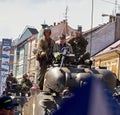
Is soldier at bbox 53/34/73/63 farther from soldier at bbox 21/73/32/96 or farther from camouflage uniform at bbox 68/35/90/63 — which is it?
soldier at bbox 21/73/32/96

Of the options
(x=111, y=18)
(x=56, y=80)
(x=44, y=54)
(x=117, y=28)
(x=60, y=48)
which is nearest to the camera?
(x=56, y=80)

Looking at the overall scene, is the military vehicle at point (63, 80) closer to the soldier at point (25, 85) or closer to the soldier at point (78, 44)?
the soldier at point (78, 44)

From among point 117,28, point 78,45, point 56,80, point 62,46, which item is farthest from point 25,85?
point 117,28

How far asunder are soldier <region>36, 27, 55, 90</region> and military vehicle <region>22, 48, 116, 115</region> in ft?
1.45

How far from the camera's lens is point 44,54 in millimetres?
10891

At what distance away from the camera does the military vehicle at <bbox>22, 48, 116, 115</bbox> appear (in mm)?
9148

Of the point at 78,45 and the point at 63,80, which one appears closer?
the point at 63,80

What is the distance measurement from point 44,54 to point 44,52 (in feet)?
0.31

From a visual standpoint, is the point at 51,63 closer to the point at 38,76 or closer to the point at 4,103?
the point at 38,76

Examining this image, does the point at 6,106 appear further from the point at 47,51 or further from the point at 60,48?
the point at 60,48

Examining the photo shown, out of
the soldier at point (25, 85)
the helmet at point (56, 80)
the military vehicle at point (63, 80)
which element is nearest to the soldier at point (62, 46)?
the military vehicle at point (63, 80)

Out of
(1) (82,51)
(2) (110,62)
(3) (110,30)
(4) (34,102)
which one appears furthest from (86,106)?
(3) (110,30)

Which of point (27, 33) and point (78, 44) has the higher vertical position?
point (27, 33)

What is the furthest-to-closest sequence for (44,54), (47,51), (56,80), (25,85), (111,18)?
(111,18) → (25,85) → (47,51) → (44,54) → (56,80)
